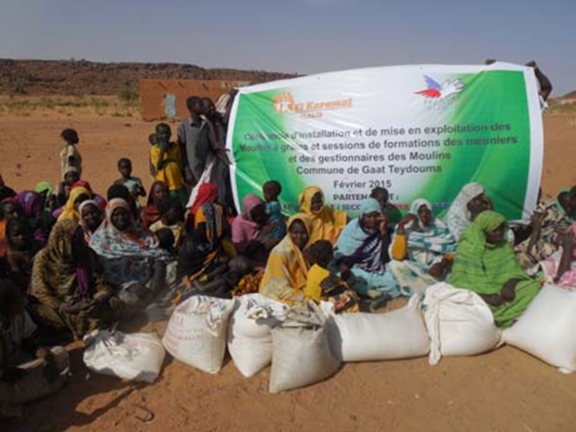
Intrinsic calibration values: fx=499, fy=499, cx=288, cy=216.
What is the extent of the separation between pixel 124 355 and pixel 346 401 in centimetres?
152

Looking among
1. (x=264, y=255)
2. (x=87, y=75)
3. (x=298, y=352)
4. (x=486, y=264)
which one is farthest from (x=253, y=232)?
(x=87, y=75)

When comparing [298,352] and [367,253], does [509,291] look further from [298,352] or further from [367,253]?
[298,352]

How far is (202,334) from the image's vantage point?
11.2ft

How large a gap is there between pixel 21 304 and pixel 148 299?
4.24 feet

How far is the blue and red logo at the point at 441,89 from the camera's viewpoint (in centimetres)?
509

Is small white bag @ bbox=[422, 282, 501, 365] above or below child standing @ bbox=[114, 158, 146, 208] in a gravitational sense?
below

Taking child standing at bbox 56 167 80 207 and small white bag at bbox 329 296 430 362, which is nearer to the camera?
small white bag at bbox 329 296 430 362

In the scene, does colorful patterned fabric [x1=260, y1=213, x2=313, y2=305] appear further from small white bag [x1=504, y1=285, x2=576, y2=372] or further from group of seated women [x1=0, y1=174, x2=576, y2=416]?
small white bag [x1=504, y1=285, x2=576, y2=372]

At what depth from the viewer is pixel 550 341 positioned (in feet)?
11.2

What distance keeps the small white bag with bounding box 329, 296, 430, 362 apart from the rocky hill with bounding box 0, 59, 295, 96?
4093 centimetres

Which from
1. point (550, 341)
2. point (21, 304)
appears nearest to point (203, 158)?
point (21, 304)

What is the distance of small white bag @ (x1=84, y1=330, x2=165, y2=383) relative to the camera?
3367mm

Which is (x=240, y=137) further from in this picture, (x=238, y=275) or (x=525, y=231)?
(x=525, y=231)

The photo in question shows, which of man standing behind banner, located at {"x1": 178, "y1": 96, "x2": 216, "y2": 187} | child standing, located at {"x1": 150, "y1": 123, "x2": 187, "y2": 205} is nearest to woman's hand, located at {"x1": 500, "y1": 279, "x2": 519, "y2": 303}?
man standing behind banner, located at {"x1": 178, "y1": 96, "x2": 216, "y2": 187}
